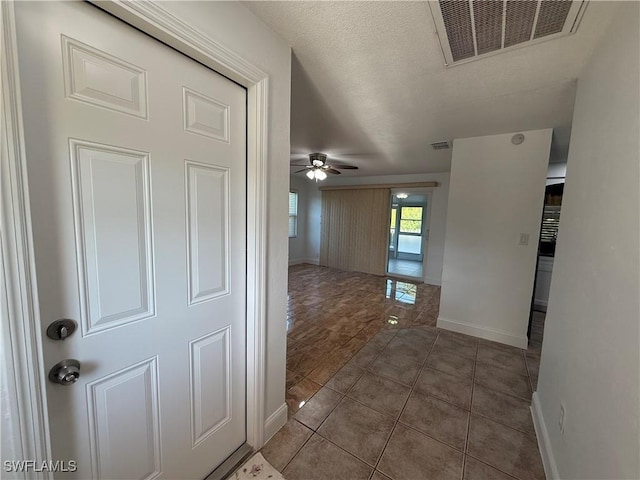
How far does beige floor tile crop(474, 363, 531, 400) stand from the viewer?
2016 millimetres

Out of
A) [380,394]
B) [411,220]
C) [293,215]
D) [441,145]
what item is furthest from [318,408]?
[411,220]

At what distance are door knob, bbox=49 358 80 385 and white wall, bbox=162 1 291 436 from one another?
0.80 metres

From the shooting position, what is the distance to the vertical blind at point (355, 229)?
5656 millimetres

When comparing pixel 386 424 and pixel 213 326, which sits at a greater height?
pixel 213 326

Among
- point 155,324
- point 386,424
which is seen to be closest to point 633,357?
point 386,424

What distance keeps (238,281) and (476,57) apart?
6.08 ft

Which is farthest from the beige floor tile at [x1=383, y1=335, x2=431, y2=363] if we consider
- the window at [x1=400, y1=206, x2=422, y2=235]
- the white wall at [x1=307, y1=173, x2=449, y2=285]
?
the window at [x1=400, y1=206, x2=422, y2=235]

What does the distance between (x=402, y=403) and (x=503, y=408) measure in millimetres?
719

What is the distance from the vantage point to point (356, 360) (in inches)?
93.8

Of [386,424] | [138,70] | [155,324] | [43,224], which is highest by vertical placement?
[138,70]

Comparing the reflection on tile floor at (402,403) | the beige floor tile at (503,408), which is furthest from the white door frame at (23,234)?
the beige floor tile at (503,408)

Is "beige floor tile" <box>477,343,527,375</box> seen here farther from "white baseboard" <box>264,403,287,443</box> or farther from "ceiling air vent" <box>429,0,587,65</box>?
"ceiling air vent" <box>429,0,587,65</box>

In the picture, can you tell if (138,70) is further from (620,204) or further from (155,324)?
(620,204)

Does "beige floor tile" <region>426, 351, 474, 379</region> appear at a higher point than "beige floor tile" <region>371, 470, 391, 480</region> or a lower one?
higher
